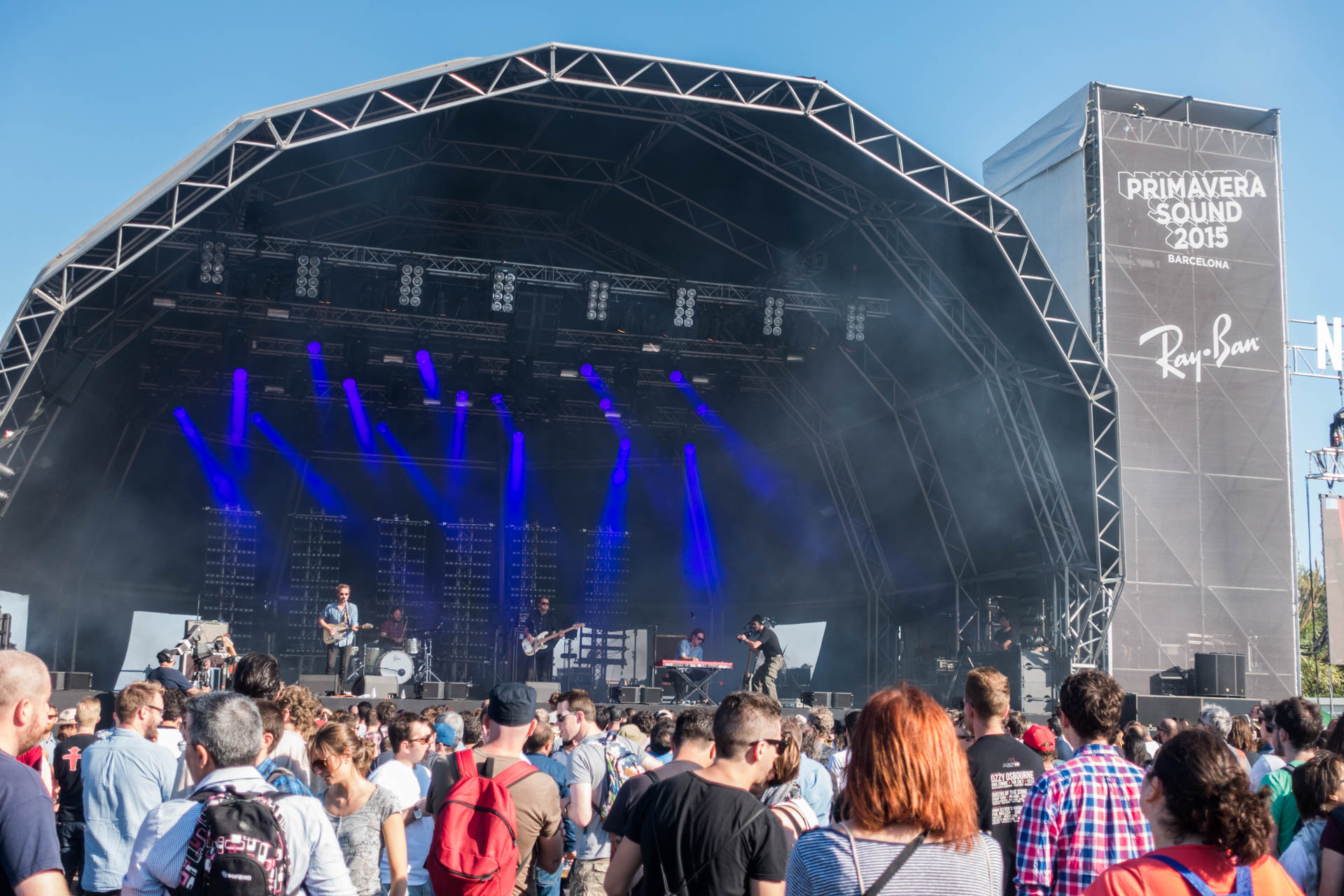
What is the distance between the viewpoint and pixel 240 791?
2598 mm

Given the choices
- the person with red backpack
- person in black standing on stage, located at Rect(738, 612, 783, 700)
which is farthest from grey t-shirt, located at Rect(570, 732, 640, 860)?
person in black standing on stage, located at Rect(738, 612, 783, 700)

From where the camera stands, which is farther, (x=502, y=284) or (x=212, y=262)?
(x=502, y=284)

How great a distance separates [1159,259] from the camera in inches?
659

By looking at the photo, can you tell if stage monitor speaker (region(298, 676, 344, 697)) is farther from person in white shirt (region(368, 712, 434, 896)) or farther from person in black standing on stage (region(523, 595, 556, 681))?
person in white shirt (region(368, 712, 434, 896))

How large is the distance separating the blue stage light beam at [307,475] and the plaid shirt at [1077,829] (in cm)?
1922

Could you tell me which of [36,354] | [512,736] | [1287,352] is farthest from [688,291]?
[512,736]

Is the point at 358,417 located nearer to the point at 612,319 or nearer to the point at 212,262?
the point at 612,319

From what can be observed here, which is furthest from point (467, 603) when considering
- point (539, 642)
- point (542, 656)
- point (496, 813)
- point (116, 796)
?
point (496, 813)

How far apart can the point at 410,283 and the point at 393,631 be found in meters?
5.36

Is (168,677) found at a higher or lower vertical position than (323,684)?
higher

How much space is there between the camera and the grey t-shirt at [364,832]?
12.7 ft

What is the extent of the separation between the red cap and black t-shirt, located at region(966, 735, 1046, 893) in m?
1.51

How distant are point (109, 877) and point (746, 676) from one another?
11124 millimetres

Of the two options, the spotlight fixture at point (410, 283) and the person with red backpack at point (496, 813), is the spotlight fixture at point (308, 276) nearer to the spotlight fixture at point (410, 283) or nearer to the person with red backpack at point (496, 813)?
the spotlight fixture at point (410, 283)
